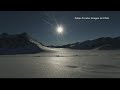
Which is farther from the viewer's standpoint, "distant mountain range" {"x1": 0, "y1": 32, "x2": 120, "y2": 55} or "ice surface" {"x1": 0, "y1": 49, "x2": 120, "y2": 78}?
"distant mountain range" {"x1": 0, "y1": 32, "x2": 120, "y2": 55}

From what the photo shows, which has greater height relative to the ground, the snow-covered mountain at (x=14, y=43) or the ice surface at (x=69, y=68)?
the snow-covered mountain at (x=14, y=43)

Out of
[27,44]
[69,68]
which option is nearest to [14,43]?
[27,44]

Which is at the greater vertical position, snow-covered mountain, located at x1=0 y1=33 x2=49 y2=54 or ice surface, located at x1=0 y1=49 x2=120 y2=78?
snow-covered mountain, located at x1=0 y1=33 x2=49 y2=54

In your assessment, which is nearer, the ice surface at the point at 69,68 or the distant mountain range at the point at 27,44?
the ice surface at the point at 69,68

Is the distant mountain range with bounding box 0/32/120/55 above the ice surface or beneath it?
above

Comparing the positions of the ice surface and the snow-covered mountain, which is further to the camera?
the snow-covered mountain

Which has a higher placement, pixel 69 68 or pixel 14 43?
pixel 14 43

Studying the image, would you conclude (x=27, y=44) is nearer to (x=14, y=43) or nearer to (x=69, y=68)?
(x=14, y=43)

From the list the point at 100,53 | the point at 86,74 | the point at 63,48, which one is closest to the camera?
the point at 86,74

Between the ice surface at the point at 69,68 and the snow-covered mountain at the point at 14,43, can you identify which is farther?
the snow-covered mountain at the point at 14,43
